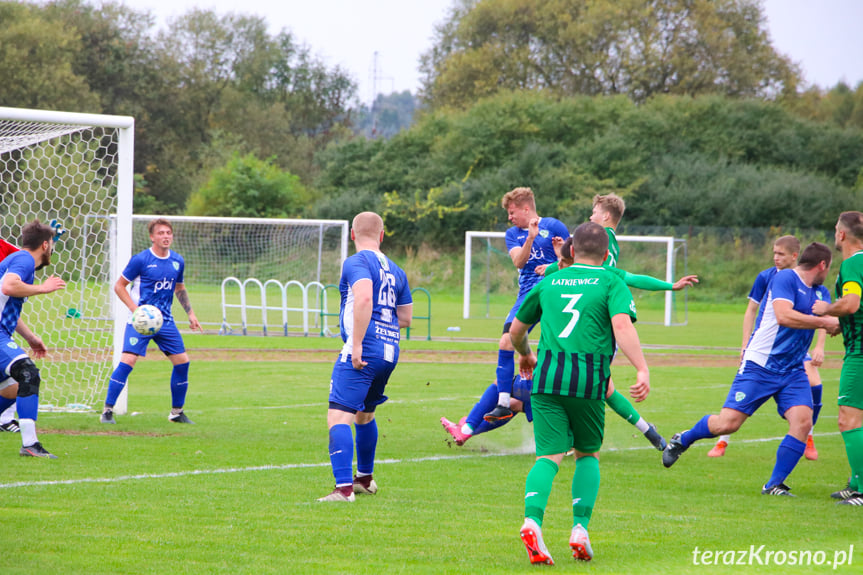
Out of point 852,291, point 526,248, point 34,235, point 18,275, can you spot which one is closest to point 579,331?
point 852,291

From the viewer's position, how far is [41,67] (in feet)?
159

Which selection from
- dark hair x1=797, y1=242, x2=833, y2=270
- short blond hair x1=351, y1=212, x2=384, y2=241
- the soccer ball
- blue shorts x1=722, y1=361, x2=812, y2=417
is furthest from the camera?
the soccer ball

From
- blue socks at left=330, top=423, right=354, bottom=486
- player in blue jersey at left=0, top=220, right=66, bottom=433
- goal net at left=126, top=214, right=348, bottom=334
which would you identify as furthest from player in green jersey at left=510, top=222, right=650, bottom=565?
goal net at left=126, top=214, right=348, bottom=334

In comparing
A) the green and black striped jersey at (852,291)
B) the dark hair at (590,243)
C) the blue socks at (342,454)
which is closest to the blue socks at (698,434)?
the green and black striped jersey at (852,291)

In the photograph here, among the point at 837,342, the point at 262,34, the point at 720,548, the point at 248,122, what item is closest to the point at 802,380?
the point at 720,548

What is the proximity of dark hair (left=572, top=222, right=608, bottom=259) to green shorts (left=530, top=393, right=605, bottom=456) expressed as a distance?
82 cm

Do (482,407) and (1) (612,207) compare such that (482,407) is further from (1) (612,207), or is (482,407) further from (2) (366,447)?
(1) (612,207)

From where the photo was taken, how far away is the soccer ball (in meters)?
9.49

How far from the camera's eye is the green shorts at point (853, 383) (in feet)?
22.8

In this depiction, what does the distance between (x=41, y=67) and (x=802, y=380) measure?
48967 mm

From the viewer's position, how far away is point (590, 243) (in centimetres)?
516

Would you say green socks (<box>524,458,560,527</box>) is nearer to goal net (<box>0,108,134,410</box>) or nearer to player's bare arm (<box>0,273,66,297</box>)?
player's bare arm (<box>0,273,66,297</box>)

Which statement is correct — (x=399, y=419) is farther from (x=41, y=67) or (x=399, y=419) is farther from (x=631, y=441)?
(x=41, y=67)

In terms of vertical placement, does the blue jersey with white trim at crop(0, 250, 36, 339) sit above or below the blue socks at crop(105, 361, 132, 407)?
above
